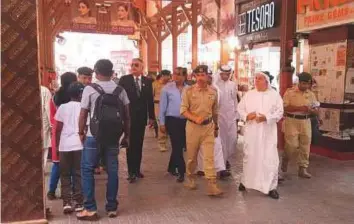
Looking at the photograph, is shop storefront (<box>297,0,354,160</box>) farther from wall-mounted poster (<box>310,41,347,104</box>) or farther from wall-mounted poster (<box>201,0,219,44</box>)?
wall-mounted poster (<box>201,0,219,44</box>)

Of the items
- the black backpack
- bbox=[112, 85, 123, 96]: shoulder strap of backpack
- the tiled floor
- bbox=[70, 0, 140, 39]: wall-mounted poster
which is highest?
bbox=[70, 0, 140, 39]: wall-mounted poster

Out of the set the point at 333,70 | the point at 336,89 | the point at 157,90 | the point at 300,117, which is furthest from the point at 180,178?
the point at 157,90

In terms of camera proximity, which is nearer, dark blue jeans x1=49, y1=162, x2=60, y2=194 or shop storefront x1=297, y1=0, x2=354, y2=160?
dark blue jeans x1=49, y1=162, x2=60, y2=194

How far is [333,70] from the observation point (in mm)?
8133

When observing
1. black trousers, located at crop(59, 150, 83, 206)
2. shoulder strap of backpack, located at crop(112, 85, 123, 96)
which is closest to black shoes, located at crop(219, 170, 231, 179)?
black trousers, located at crop(59, 150, 83, 206)

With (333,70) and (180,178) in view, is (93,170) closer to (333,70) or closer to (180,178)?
(180,178)

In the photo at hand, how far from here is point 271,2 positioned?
9.68 meters

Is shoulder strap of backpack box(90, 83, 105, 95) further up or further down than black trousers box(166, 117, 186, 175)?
further up

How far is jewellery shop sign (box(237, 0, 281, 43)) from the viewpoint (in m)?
9.56

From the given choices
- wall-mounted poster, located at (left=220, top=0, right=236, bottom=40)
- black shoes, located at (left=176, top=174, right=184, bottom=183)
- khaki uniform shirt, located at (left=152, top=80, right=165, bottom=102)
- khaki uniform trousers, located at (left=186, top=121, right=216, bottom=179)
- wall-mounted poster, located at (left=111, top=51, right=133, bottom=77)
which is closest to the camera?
khaki uniform trousers, located at (left=186, top=121, right=216, bottom=179)

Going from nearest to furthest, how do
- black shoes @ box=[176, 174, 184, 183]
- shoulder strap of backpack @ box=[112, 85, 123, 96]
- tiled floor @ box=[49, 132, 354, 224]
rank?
shoulder strap of backpack @ box=[112, 85, 123, 96], tiled floor @ box=[49, 132, 354, 224], black shoes @ box=[176, 174, 184, 183]

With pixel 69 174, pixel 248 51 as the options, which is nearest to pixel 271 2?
pixel 248 51

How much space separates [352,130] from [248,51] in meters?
4.83

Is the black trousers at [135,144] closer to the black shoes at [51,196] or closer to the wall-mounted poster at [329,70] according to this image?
the black shoes at [51,196]
